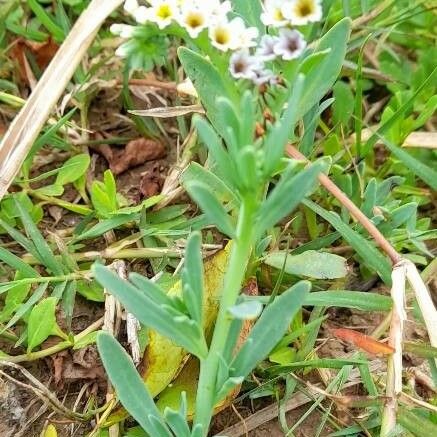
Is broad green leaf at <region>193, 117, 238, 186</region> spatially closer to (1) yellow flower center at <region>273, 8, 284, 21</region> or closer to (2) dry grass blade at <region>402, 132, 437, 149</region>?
(1) yellow flower center at <region>273, 8, 284, 21</region>

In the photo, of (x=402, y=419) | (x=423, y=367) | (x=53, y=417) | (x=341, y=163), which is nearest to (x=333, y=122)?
(x=341, y=163)

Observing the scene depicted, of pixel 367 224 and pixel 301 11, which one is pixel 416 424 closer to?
pixel 367 224

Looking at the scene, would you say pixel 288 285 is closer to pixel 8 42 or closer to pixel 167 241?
pixel 167 241

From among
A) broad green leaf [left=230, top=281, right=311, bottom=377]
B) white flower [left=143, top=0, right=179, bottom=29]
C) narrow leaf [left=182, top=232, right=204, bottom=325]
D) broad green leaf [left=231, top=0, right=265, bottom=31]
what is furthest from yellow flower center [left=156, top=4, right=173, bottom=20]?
broad green leaf [left=230, top=281, right=311, bottom=377]

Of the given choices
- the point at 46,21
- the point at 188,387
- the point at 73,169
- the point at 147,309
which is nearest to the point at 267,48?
the point at 147,309

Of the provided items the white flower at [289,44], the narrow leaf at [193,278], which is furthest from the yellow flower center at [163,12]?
the narrow leaf at [193,278]

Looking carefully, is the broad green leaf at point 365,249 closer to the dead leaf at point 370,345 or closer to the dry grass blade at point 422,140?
the dead leaf at point 370,345
